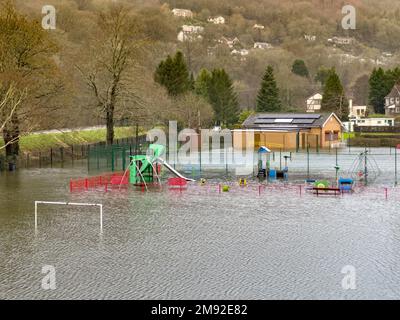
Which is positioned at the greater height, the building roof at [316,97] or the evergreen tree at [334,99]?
the building roof at [316,97]

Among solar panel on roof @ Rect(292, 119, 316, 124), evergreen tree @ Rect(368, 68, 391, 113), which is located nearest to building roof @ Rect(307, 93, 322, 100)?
evergreen tree @ Rect(368, 68, 391, 113)

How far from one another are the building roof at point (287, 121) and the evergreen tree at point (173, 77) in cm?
2007

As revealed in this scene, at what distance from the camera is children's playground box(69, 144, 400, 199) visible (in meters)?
35.3

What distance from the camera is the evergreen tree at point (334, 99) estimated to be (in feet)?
320

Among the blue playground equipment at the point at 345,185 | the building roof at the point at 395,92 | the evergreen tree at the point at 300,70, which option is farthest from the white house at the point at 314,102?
the blue playground equipment at the point at 345,185

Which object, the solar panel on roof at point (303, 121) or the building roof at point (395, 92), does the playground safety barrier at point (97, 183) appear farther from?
the building roof at point (395, 92)

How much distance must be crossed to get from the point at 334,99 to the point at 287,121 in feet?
95.8

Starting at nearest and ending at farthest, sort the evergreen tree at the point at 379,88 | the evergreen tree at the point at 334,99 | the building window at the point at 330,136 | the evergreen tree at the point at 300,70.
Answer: the building window at the point at 330,136, the evergreen tree at the point at 334,99, the evergreen tree at the point at 379,88, the evergreen tree at the point at 300,70

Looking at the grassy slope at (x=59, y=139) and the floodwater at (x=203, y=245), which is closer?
the floodwater at (x=203, y=245)

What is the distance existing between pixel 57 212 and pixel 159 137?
137 feet

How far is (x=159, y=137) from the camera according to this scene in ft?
230

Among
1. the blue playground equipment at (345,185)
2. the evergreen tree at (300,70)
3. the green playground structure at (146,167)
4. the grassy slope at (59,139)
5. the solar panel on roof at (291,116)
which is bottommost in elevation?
the blue playground equipment at (345,185)

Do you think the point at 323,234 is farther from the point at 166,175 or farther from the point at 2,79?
the point at 2,79

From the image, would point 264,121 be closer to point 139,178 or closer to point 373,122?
point 373,122
